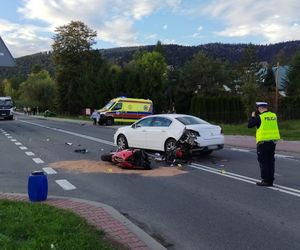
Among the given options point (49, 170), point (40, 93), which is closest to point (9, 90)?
point (40, 93)

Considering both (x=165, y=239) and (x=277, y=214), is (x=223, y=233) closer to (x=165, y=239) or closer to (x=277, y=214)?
(x=165, y=239)

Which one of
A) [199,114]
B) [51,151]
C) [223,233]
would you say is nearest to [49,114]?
[199,114]

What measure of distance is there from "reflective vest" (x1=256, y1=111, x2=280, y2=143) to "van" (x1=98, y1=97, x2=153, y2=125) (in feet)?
103

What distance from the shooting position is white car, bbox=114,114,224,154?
15.4 m

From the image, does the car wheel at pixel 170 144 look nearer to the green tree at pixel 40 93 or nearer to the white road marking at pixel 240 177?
the white road marking at pixel 240 177

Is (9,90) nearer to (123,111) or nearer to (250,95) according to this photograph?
(123,111)

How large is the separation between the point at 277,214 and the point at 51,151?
11464 mm

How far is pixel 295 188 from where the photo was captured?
9.99 meters

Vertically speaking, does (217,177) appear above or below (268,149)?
below

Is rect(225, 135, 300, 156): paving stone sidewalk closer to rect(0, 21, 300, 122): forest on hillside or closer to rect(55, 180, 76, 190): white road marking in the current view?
rect(55, 180, 76, 190): white road marking

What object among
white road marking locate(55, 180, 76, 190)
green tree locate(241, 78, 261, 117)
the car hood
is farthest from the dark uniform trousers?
green tree locate(241, 78, 261, 117)

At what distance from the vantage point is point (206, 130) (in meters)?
15.5

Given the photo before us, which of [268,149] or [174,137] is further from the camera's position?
[174,137]

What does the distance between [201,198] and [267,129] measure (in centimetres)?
238
